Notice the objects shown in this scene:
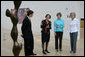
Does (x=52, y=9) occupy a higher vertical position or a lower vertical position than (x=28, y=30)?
higher

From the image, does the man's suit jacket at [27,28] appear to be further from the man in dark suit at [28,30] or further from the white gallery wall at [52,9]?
the white gallery wall at [52,9]

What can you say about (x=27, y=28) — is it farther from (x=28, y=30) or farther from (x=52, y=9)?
(x=52, y=9)

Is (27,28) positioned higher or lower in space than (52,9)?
lower

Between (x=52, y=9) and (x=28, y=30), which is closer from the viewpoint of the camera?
(x=28, y=30)

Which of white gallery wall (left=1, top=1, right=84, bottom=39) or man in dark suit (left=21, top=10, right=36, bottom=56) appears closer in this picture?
man in dark suit (left=21, top=10, right=36, bottom=56)

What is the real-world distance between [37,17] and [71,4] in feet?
7.67

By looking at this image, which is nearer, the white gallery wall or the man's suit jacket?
the man's suit jacket

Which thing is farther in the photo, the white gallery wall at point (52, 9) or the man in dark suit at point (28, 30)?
the white gallery wall at point (52, 9)

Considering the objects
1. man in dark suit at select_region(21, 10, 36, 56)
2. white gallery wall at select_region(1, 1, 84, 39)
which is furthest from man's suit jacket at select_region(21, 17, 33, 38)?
white gallery wall at select_region(1, 1, 84, 39)

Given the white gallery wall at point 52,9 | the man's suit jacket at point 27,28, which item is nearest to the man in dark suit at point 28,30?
the man's suit jacket at point 27,28

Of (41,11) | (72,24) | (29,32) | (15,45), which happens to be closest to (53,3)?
(41,11)

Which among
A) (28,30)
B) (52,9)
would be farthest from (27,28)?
(52,9)

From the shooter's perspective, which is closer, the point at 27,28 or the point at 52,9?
the point at 27,28

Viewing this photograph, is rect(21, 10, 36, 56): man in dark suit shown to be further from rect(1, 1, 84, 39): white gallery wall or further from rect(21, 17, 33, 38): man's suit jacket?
rect(1, 1, 84, 39): white gallery wall
